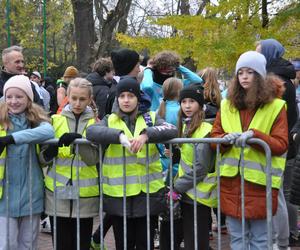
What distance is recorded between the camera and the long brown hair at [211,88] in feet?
20.8

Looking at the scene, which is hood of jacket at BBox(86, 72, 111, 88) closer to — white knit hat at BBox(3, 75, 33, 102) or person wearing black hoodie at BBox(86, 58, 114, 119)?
person wearing black hoodie at BBox(86, 58, 114, 119)

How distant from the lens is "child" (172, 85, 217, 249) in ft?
15.3

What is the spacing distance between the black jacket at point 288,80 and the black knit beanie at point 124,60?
139 centimetres

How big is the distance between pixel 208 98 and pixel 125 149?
80.5 inches

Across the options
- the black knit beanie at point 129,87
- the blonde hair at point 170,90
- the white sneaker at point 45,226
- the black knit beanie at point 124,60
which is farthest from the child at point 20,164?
the white sneaker at point 45,226

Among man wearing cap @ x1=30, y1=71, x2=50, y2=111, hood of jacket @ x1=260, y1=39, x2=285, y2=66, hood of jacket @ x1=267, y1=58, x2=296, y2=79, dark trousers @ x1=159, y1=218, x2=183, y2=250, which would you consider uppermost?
hood of jacket @ x1=260, y1=39, x2=285, y2=66

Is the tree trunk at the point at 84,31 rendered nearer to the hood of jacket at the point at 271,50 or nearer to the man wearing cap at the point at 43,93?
the man wearing cap at the point at 43,93

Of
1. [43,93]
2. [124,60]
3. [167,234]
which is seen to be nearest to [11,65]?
[124,60]

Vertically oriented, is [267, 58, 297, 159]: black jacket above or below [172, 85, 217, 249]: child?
above

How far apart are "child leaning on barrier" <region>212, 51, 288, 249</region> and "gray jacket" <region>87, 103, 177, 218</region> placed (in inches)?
17.5

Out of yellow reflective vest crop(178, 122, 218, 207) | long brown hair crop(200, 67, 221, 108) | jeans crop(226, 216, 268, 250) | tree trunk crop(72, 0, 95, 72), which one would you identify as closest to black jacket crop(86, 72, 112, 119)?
long brown hair crop(200, 67, 221, 108)

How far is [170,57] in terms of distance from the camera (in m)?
6.36

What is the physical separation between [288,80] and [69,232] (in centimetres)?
258

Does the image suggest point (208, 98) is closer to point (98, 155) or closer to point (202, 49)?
point (98, 155)
